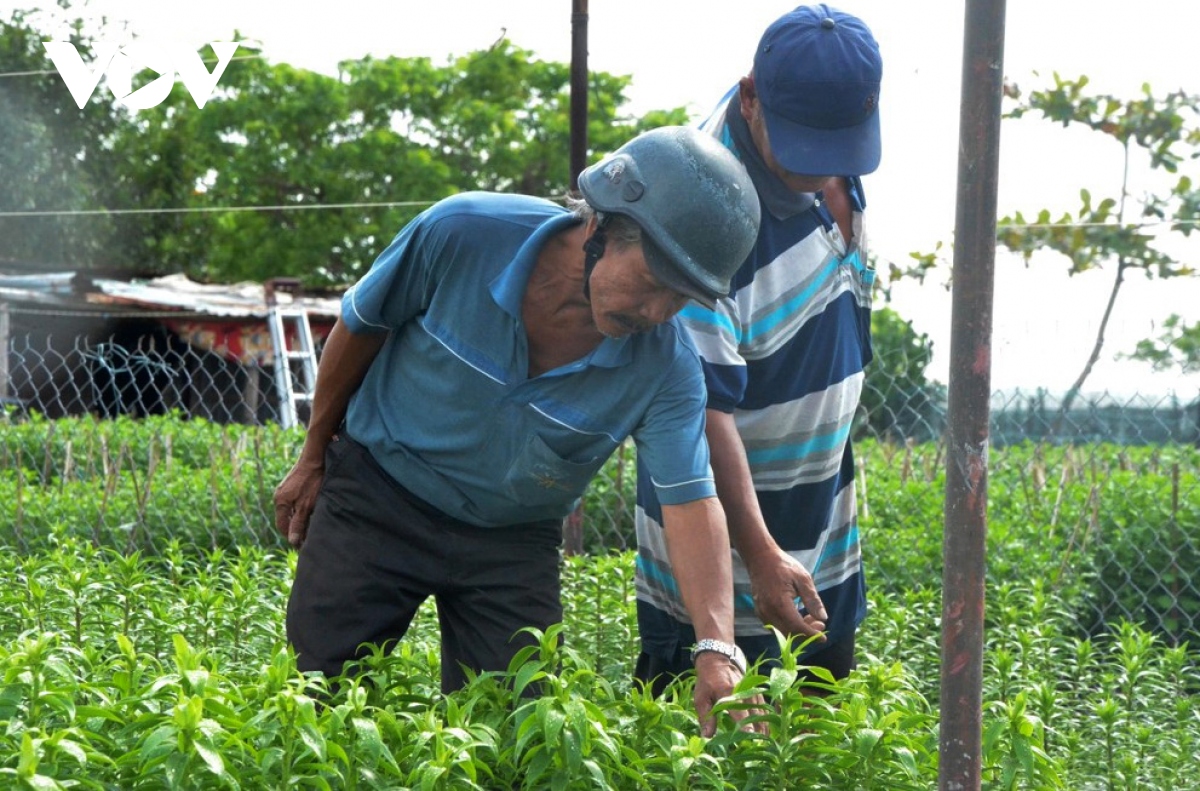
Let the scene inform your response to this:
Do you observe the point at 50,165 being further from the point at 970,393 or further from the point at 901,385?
the point at 970,393

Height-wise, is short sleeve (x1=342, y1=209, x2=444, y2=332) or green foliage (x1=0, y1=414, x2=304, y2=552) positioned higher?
short sleeve (x1=342, y1=209, x2=444, y2=332)

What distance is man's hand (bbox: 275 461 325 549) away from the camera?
11.2ft

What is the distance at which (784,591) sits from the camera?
291 centimetres

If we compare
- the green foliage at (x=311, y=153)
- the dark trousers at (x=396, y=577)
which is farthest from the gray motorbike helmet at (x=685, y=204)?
the green foliage at (x=311, y=153)

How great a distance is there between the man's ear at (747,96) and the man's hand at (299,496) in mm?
1204

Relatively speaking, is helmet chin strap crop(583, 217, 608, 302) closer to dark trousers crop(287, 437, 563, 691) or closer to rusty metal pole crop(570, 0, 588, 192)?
dark trousers crop(287, 437, 563, 691)

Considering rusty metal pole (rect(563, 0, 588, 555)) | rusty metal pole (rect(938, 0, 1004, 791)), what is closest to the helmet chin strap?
rusty metal pole (rect(938, 0, 1004, 791))

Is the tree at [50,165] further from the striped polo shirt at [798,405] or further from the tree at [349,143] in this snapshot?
the striped polo shirt at [798,405]

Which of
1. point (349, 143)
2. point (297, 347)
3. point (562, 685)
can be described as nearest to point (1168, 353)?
point (562, 685)

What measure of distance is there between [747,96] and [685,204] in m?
0.63

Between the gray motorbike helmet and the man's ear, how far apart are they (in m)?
0.47

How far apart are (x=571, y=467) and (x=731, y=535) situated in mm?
346

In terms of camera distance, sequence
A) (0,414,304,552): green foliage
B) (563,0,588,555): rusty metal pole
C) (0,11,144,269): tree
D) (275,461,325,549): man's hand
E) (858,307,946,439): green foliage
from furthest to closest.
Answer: (0,11,144,269): tree, (0,414,304,552): green foliage, (858,307,946,439): green foliage, (563,0,588,555): rusty metal pole, (275,461,325,549): man's hand

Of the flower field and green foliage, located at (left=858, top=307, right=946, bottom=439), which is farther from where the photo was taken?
green foliage, located at (left=858, top=307, right=946, bottom=439)
